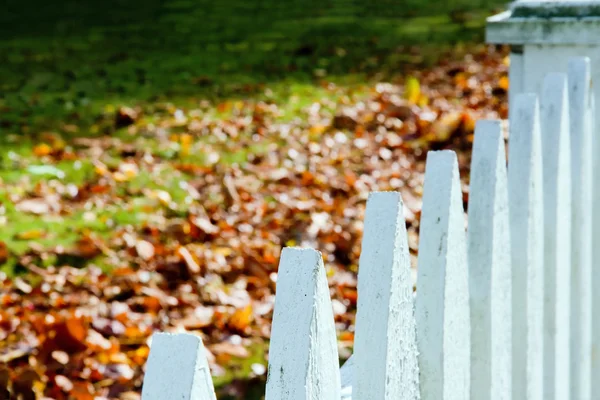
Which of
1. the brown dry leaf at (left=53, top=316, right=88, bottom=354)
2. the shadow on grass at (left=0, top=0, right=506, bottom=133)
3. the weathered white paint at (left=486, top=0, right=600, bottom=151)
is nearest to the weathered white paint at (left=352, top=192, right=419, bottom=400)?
the weathered white paint at (left=486, top=0, right=600, bottom=151)

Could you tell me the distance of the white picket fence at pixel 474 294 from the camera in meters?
0.94

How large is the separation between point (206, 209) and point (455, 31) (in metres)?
5.49

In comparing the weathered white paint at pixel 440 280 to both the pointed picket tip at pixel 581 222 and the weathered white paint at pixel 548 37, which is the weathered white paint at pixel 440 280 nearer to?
the pointed picket tip at pixel 581 222

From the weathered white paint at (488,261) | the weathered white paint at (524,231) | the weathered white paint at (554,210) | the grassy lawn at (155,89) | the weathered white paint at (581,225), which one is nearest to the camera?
the weathered white paint at (488,261)

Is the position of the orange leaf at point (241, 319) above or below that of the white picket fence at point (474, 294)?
below

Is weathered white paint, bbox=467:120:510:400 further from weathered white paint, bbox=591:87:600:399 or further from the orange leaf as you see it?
the orange leaf

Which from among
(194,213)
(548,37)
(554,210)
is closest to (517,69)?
(548,37)

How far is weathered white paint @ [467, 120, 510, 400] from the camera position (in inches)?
56.7

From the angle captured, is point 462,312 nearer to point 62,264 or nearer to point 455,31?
point 62,264

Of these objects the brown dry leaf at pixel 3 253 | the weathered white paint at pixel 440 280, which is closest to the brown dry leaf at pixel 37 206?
the brown dry leaf at pixel 3 253

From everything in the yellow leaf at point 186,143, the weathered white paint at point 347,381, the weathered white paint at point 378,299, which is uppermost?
the weathered white paint at point 378,299

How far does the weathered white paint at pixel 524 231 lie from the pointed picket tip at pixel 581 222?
1.07 feet

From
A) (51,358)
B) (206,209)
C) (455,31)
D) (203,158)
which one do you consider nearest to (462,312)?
(51,358)

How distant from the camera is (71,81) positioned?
282 inches
